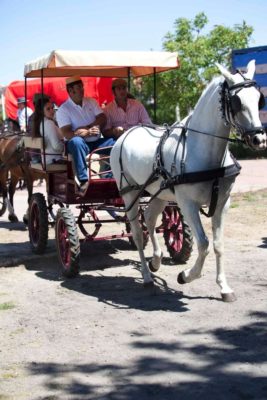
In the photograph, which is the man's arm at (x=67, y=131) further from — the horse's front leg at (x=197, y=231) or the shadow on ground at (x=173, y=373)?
the shadow on ground at (x=173, y=373)

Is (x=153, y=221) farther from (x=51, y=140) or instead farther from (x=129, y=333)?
(x=129, y=333)

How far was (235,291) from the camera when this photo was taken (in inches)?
235

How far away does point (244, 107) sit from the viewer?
4.86 m

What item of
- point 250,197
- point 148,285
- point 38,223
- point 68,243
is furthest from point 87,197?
point 250,197

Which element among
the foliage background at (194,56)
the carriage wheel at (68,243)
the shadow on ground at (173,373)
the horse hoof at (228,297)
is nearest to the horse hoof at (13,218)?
the carriage wheel at (68,243)

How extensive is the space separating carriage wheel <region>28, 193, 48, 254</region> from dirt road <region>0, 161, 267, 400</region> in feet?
0.88

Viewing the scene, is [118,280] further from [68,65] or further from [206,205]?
[68,65]

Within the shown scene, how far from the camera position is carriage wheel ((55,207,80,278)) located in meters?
6.75

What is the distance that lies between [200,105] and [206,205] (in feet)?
3.11

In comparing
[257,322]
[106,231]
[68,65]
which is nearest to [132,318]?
[257,322]

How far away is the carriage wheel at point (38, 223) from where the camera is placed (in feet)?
25.9

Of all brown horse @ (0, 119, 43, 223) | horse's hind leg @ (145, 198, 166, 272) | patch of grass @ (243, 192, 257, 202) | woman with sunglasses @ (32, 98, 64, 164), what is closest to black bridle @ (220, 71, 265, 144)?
horse's hind leg @ (145, 198, 166, 272)

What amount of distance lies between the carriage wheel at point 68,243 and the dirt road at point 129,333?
6.9 inches

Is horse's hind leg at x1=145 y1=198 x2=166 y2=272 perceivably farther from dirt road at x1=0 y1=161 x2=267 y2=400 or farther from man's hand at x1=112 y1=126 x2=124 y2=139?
man's hand at x1=112 y1=126 x2=124 y2=139
